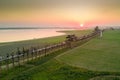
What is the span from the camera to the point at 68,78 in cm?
1695

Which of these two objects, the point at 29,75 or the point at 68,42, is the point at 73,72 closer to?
the point at 29,75

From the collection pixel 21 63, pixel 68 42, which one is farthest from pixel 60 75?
pixel 68 42

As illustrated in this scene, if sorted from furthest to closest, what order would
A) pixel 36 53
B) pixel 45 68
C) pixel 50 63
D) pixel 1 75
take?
1. pixel 36 53
2. pixel 50 63
3. pixel 45 68
4. pixel 1 75

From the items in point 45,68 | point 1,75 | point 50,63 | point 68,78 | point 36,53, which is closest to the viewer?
point 68,78

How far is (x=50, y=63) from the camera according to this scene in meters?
Answer: 22.5

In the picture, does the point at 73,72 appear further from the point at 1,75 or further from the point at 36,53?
the point at 36,53

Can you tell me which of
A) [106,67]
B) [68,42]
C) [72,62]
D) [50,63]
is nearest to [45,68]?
[50,63]

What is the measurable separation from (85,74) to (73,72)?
1.17m

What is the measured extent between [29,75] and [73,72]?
12.9 feet

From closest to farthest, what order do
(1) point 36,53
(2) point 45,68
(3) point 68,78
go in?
(3) point 68,78 < (2) point 45,68 < (1) point 36,53

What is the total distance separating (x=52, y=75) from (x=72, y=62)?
214 inches

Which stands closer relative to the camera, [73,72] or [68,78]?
[68,78]

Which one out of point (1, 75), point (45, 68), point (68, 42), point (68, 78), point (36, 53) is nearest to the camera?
point (68, 78)

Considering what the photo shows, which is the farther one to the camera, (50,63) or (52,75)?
(50,63)
